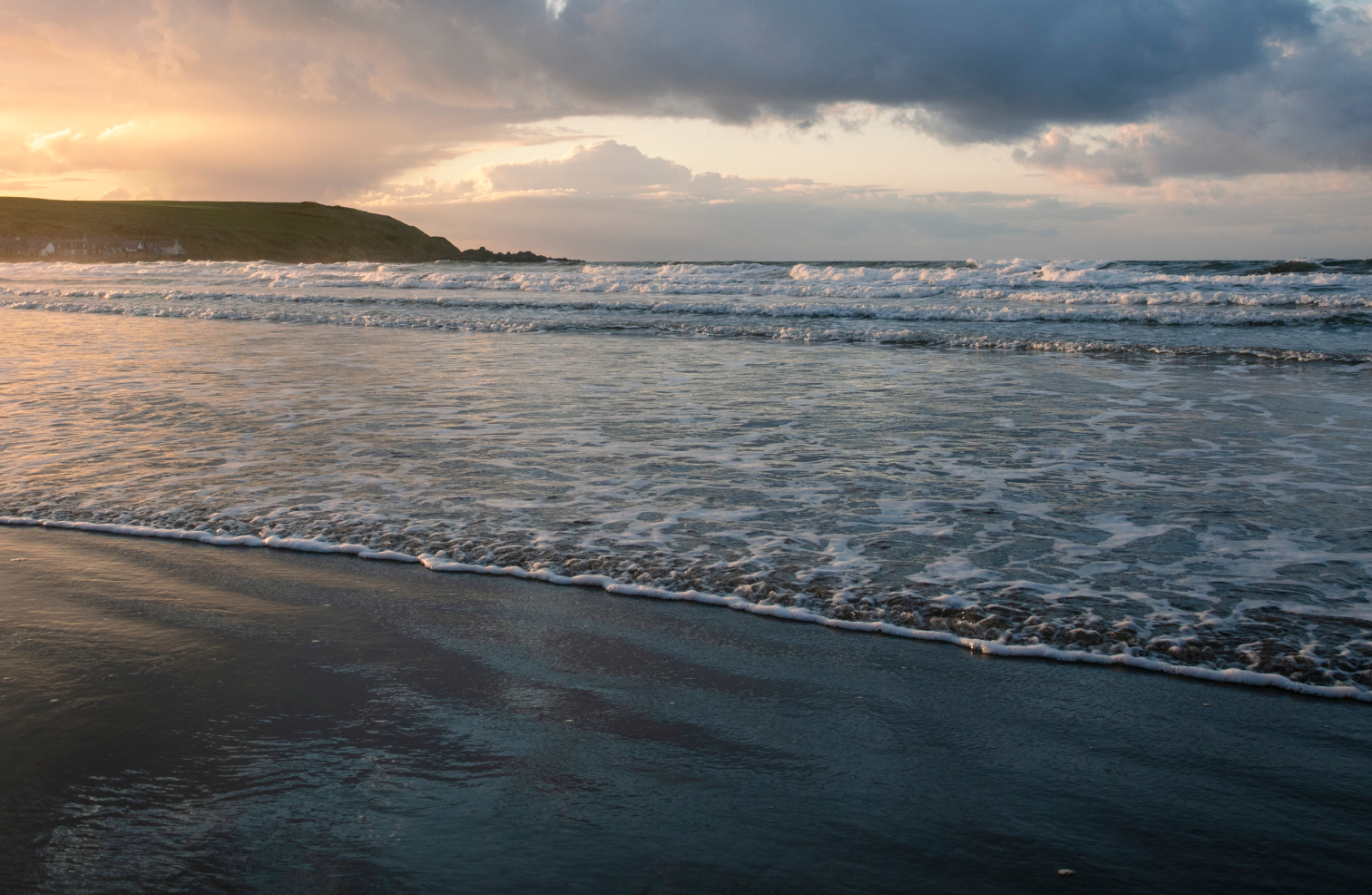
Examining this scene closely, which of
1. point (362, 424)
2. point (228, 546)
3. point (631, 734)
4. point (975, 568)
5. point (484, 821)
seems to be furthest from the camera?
point (362, 424)

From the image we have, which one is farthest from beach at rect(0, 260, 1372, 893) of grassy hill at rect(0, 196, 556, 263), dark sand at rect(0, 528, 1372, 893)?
grassy hill at rect(0, 196, 556, 263)

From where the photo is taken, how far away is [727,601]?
139 inches

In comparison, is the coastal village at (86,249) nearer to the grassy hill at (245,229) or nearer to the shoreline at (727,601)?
the grassy hill at (245,229)

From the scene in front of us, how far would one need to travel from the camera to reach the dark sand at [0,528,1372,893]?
1912mm

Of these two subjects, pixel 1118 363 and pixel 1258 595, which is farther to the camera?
pixel 1118 363

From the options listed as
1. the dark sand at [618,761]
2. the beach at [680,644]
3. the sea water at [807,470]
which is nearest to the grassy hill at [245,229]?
the sea water at [807,470]

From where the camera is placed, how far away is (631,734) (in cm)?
250

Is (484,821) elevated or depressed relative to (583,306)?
depressed

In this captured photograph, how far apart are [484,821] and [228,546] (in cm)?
276

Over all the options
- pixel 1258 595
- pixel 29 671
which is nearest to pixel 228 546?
pixel 29 671

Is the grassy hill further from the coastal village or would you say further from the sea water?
the sea water

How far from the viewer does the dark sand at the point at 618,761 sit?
6.27ft

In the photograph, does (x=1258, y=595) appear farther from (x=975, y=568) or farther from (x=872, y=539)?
(x=872, y=539)

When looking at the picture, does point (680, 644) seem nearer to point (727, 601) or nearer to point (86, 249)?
point (727, 601)
